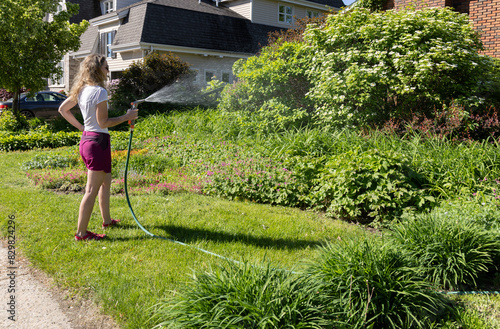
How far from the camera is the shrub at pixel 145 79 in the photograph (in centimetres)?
1609

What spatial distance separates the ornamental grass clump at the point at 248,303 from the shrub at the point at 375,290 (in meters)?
0.17

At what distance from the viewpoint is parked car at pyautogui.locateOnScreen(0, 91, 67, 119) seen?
1836 cm

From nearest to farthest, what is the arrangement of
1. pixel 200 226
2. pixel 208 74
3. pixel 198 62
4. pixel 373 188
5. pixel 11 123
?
1. pixel 200 226
2. pixel 373 188
3. pixel 11 123
4. pixel 198 62
5. pixel 208 74

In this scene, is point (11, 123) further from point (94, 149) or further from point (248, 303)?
point (248, 303)

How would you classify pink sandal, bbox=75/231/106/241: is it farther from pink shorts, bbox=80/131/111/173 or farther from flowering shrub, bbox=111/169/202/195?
flowering shrub, bbox=111/169/202/195

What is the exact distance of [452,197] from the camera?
519 cm

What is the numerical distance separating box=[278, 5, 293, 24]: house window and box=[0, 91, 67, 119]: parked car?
47.9 feet

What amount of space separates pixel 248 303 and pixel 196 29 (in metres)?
22.2

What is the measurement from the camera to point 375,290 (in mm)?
2809

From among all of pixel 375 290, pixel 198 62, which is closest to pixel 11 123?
pixel 198 62

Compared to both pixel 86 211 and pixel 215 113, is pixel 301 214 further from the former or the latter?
pixel 215 113

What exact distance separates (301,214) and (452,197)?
1.94 metres

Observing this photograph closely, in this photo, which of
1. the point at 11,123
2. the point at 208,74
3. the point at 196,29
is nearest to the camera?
the point at 11,123

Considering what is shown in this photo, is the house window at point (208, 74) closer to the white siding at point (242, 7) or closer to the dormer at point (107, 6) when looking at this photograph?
the white siding at point (242, 7)
